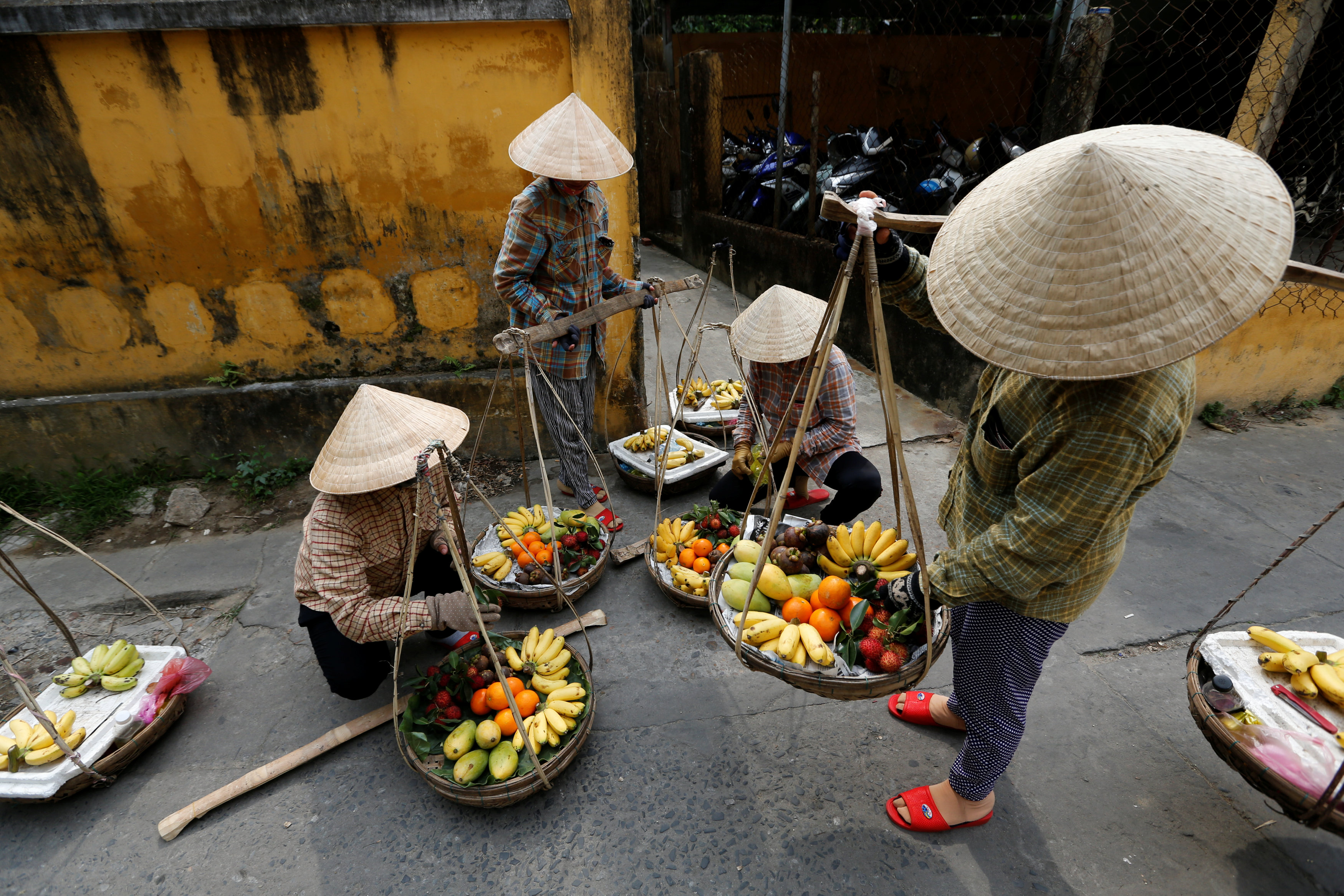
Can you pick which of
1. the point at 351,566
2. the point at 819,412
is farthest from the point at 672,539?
the point at 351,566

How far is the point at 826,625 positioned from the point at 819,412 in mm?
1564

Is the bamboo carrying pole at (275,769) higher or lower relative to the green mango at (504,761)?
lower

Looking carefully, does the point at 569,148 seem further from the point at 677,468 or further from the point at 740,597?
the point at 740,597

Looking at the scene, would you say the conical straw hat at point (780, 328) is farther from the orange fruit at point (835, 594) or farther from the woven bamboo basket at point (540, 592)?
the woven bamboo basket at point (540, 592)

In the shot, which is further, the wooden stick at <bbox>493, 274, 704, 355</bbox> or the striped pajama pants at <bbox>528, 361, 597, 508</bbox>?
the striped pajama pants at <bbox>528, 361, 597, 508</bbox>

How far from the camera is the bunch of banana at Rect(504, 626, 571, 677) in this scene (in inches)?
103

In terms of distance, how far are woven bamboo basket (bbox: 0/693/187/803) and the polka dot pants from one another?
129 inches

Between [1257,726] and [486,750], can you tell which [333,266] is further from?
[1257,726]

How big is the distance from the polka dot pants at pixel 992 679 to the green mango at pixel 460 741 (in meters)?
1.83

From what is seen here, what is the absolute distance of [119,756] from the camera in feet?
8.17

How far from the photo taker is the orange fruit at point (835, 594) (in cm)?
229

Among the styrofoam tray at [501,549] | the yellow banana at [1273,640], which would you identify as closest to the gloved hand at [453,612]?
the styrofoam tray at [501,549]

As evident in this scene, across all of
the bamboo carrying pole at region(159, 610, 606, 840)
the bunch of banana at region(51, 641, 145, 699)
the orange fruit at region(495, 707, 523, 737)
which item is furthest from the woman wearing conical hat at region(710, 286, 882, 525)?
the bunch of banana at region(51, 641, 145, 699)

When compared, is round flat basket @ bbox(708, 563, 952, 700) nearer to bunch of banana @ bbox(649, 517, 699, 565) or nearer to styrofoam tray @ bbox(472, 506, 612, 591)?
bunch of banana @ bbox(649, 517, 699, 565)
